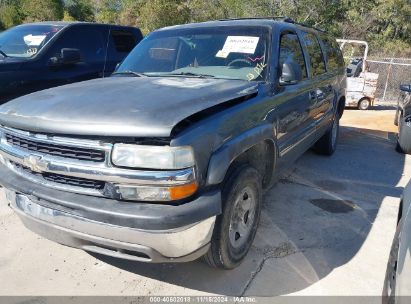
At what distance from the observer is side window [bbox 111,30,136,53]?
6586 mm

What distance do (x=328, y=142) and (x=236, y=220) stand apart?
141 inches

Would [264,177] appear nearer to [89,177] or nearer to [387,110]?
[89,177]

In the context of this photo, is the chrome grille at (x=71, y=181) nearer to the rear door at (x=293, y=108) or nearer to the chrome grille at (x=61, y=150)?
the chrome grille at (x=61, y=150)

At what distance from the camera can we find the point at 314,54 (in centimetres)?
492

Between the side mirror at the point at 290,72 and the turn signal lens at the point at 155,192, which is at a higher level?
the side mirror at the point at 290,72

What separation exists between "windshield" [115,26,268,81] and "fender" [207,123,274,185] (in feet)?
2.15

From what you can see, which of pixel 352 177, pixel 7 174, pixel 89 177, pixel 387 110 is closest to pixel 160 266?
pixel 89 177

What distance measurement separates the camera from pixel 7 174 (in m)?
2.89

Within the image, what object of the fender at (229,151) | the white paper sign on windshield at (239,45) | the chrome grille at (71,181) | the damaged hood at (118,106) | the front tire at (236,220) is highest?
the white paper sign on windshield at (239,45)

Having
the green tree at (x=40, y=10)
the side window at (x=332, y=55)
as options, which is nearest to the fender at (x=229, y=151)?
the side window at (x=332, y=55)

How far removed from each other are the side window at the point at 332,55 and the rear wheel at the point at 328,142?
0.82 metres

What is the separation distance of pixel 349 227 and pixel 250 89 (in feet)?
5.82

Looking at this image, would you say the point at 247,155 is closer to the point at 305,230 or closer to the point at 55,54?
the point at 305,230

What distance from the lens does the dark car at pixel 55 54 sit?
509 centimetres
